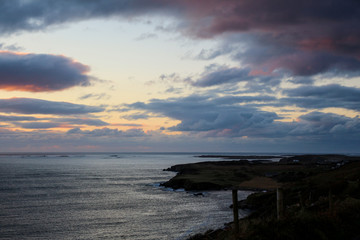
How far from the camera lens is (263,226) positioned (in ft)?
49.6

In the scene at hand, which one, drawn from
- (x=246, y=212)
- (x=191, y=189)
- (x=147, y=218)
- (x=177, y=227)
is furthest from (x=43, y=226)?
(x=191, y=189)

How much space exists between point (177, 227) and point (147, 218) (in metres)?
8.09

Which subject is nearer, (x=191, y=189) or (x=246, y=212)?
(x=246, y=212)

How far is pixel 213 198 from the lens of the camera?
6781 centimetres

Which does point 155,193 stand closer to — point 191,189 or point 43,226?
point 191,189

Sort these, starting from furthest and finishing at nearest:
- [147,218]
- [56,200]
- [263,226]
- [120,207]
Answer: [56,200]
[120,207]
[147,218]
[263,226]

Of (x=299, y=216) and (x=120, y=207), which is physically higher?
(x=299, y=216)

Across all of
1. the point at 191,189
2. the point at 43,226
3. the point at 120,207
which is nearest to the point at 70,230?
the point at 43,226

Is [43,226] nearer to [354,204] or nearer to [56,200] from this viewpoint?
[56,200]

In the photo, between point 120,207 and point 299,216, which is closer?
point 299,216

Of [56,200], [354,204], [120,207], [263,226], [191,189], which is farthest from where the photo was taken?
[191,189]

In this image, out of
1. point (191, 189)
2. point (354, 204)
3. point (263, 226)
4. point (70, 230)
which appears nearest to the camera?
point (263, 226)

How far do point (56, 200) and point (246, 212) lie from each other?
130ft

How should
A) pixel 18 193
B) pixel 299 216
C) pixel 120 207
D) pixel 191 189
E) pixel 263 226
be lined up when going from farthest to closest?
pixel 191 189, pixel 18 193, pixel 120 207, pixel 299 216, pixel 263 226
